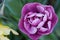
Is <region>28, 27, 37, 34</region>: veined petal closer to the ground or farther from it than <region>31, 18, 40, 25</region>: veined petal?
closer to the ground

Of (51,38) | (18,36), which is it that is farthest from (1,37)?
(51,38)

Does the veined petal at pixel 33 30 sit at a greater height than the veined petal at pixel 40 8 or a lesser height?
lesser

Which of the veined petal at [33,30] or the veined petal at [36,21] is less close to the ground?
the veined petal at [36,21]

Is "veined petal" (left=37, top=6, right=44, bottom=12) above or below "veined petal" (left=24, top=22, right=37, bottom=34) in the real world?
above

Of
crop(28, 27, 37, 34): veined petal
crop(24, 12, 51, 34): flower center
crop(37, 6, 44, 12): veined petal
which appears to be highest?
crop(37, 6, 44, 12): veined petal

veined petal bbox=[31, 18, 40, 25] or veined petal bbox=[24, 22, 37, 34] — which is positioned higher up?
veined petal bbox=[31, 18, 40, 25]

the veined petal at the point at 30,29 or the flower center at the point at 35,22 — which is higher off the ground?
the flower center at the point at 35,22

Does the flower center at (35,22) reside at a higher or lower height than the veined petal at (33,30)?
higher

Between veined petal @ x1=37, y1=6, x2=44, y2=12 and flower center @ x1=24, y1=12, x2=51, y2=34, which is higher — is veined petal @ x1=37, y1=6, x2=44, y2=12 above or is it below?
above

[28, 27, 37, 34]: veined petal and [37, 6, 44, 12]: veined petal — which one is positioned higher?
[37, 6, 44, 12]: veined petal

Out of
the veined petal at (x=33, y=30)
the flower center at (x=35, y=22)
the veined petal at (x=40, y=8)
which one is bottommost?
the veined petal at (x=33, y=30)
